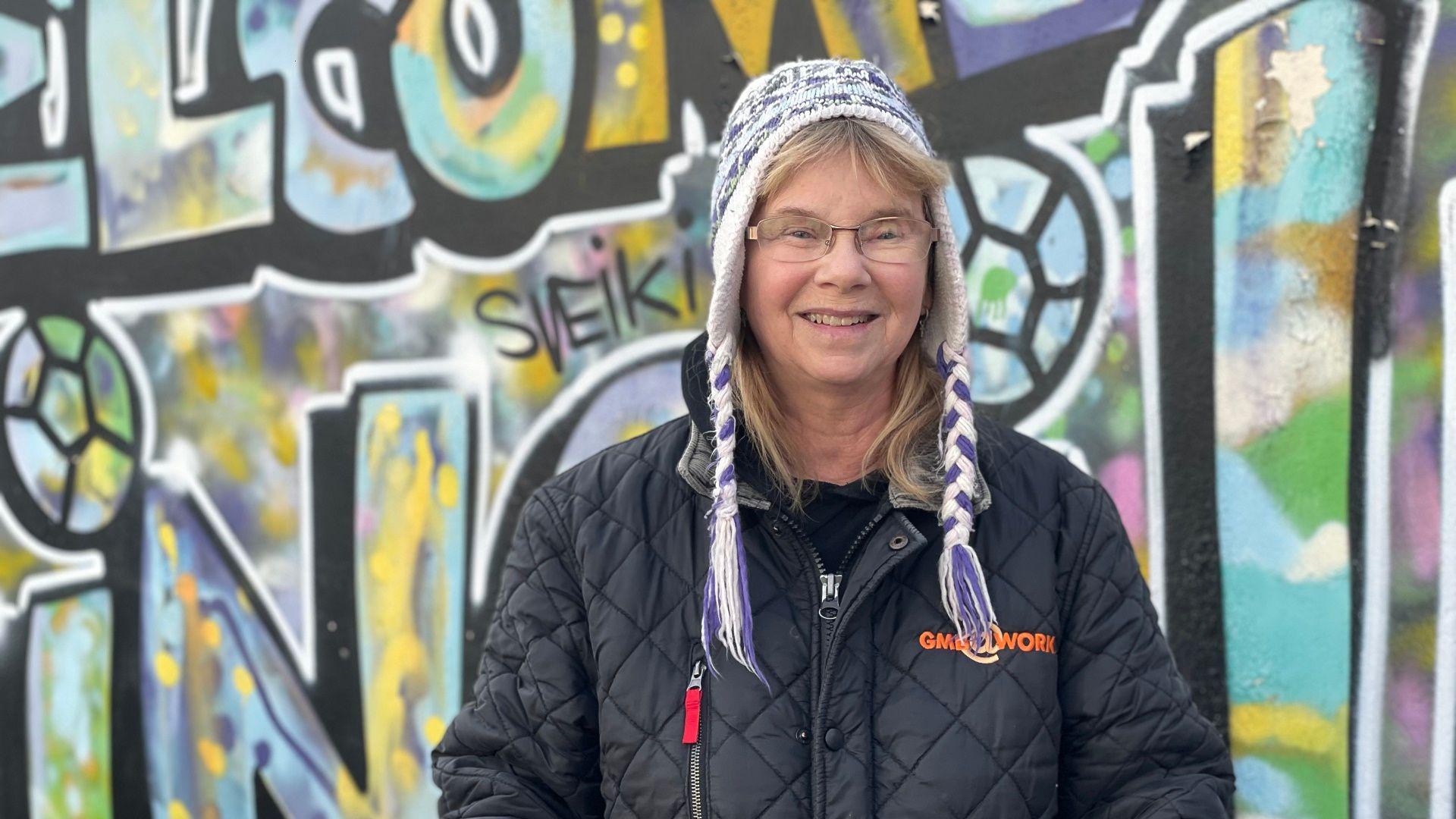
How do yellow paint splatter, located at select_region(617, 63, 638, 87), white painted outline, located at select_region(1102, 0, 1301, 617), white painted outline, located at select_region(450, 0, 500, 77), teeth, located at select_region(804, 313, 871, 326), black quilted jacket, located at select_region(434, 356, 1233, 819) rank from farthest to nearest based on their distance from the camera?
1. white painted outline, located at select_region(450, 0, 500, 77)
2. yellow paint splatter, located at select_region(617, 63, 638, 87)
3. white painted outline, located at select_region(1102, 0, 1301, 617)
4. teeth, located at select_region(804, 313, 871, 326)
5. black quilted jacket, located at select_region(434, 356, 1233, 819)

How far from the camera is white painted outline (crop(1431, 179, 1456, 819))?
2.89m

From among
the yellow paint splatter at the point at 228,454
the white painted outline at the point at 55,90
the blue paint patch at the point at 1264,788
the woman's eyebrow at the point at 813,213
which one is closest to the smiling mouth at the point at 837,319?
the woman's eyebrow at the point at 813,213

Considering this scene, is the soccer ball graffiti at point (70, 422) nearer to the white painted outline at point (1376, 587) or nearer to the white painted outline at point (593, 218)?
the white painted outline at point (593, 218)

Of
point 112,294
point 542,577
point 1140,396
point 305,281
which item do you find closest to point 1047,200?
point 1140,396

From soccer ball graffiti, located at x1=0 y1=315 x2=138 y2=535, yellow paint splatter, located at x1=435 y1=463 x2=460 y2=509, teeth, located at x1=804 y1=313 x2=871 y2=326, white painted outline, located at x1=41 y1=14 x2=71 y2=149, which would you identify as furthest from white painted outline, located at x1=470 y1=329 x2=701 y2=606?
white painted outline, located at x1=41 y1=14 x2=71 y2=149

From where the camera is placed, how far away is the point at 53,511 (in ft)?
13.7

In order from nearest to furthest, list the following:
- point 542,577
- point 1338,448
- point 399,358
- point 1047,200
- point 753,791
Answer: point 753,791 < point 542,577 < point 1338,448 < point 1047,200 < point 399,358

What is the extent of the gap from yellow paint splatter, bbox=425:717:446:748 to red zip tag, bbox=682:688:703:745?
6.88 ft

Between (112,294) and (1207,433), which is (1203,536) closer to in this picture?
(1207,433)

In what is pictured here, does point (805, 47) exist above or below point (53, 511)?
above

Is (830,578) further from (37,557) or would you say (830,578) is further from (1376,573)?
(37,557)

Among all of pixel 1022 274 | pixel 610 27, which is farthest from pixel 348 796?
pixel 1022 274

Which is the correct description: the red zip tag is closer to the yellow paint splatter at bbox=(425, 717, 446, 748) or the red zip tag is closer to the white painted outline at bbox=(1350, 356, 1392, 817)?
the white painted outline at bbox=(1350, 356, 1392, 817)

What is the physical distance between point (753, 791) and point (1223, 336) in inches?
72.0
